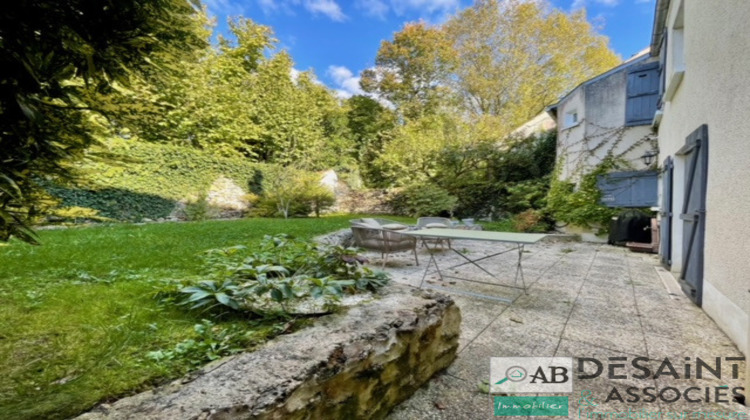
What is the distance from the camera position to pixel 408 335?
5.65 ft

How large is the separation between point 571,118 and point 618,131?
69.8 inches

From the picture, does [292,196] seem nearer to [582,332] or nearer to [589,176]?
[589,176]

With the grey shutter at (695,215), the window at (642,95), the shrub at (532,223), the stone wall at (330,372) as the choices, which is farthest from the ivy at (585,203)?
the stone wall at (330,372)

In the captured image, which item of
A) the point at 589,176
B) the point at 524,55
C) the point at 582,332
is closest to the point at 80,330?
the point at 582,332

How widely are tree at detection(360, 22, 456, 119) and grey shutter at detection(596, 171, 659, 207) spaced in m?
13.5

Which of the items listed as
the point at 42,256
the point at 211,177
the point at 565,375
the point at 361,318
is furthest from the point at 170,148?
the point at 565,375

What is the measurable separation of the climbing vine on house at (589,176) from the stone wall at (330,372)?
7.48 m

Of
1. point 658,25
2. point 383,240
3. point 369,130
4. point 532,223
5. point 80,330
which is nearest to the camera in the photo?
point 80,330

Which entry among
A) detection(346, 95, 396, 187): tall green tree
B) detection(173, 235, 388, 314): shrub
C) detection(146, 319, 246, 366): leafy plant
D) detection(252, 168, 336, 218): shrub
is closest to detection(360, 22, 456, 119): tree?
detection(346, 95, 396, 187): tall green tree

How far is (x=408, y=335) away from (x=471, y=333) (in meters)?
1.18

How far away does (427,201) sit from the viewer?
1331 cm

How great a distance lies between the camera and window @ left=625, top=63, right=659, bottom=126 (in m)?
7.16

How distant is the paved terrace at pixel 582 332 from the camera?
5.87 feet

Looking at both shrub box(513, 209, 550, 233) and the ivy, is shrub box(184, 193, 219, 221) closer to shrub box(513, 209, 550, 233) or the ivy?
shrub box(513, 209, 550, 233)
